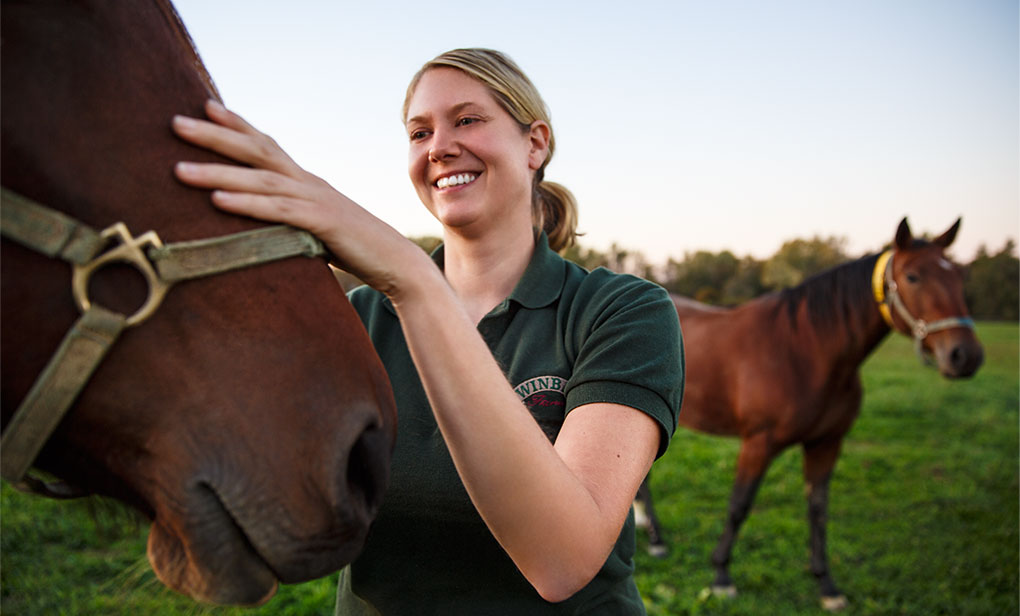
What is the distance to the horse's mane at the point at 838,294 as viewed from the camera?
4680mm

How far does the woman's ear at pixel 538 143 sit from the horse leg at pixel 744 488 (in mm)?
3626

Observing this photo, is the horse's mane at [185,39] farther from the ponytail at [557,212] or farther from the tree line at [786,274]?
the tree line at [786,274]

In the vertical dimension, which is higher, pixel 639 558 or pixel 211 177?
pixel 211 177

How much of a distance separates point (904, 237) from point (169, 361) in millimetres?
5151

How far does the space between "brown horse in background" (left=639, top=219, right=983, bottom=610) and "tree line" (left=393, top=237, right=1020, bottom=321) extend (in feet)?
62.6

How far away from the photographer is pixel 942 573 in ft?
15.4

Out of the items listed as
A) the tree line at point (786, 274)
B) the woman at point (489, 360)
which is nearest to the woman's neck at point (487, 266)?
the woman at point (489, 360)

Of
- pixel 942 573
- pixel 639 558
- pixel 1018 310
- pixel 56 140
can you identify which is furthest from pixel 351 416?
pixel 1018 310

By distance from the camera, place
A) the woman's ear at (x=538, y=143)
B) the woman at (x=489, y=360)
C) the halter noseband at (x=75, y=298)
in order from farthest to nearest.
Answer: the woman's ear at (x=538, y=143) → the woman at (x=489, y=360) → the halter noseband at (x=75, y=298)

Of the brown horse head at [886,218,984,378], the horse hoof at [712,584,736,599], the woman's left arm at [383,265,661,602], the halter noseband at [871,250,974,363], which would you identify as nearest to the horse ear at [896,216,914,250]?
the brown horse head at [886,218,984,378]

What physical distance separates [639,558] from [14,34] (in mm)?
5130

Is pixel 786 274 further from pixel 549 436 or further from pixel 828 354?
pixel 549 436

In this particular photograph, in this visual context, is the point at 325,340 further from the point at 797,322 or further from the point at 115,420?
the point at 797,322

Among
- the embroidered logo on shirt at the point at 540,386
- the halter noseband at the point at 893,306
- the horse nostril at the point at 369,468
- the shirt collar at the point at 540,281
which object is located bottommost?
the horse nostril at the point at 369,468
